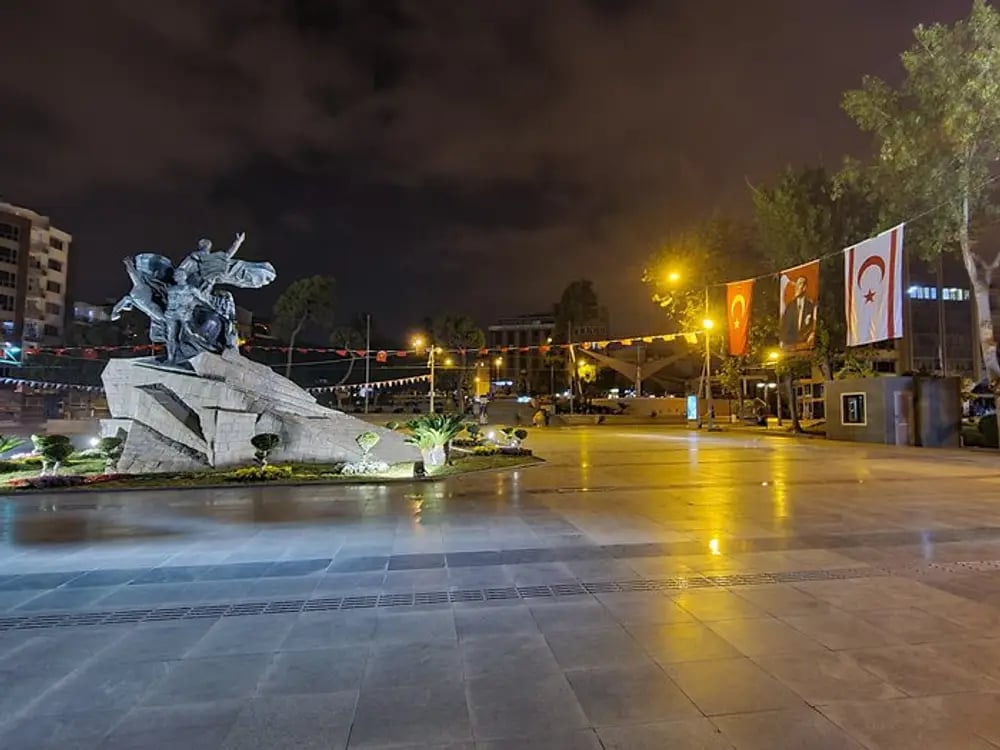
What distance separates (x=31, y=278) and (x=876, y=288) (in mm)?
68848

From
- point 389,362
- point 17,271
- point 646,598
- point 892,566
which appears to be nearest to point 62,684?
point 646,598

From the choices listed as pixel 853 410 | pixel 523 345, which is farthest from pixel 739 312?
pixel 523 345

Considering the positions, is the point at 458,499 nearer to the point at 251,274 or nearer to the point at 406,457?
the point at 406,457

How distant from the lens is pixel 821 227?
93.5 feet

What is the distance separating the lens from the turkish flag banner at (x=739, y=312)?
24.4 meters

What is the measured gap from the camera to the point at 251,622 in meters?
4.82

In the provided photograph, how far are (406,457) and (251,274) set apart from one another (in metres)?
7.42

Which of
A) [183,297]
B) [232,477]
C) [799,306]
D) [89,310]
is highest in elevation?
[89,310]

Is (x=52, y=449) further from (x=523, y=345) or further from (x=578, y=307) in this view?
(x=523, y=345)

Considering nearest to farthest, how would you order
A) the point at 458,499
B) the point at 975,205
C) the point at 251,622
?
the point at 251,622 → the point at 458,499 → the point at 975,205

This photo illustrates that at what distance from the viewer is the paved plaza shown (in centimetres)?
318

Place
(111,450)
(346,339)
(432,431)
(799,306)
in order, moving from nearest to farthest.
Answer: (111,450) < (432,431) < (799,306) < (346,339)

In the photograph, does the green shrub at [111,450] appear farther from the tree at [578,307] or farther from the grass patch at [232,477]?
the tree at [578,307]

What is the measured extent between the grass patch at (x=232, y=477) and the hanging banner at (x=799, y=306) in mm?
13605
